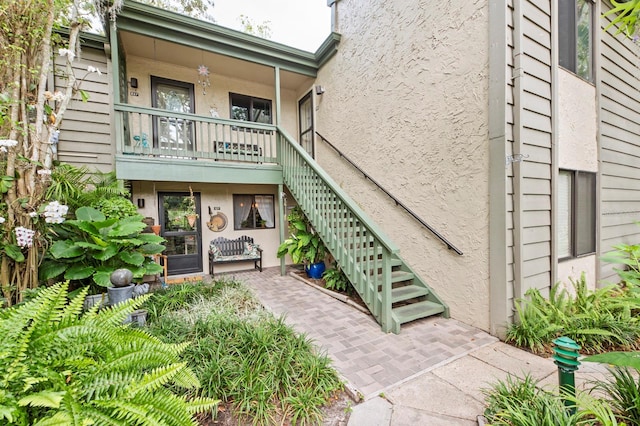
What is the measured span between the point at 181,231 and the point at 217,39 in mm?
3961

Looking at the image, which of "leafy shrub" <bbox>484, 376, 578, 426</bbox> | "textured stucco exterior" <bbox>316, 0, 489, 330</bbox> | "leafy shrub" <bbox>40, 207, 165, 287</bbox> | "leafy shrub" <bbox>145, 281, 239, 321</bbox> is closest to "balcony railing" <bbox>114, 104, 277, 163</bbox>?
"leafy shrub" <bbox>40, 207, 165, 287</bbox>

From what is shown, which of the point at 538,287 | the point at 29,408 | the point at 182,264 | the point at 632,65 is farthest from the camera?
the point at 182,264

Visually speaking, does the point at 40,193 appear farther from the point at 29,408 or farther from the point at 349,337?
the point at 349,337

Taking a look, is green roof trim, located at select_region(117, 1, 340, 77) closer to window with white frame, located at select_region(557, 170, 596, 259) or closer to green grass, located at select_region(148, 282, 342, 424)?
green grass, located at select_region(148, 282, 342, 424)

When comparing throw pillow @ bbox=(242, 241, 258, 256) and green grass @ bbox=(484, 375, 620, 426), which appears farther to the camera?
throw pillow @ bbox=(242, 241, 258, 256)

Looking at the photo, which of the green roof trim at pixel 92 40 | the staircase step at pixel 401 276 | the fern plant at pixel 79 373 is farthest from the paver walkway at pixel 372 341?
the green roof trim at pixel 92 40

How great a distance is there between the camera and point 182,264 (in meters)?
5.88

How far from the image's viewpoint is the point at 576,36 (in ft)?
12.6

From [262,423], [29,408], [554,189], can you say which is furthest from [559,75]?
[29,408]

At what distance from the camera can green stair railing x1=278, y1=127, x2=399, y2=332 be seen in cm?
317

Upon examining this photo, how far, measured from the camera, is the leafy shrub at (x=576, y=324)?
A: 106 inches

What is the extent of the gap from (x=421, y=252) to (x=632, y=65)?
5.31 metres

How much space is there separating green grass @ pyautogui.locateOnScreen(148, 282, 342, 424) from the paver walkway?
0.32 m

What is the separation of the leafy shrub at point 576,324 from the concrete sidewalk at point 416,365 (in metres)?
0.23
